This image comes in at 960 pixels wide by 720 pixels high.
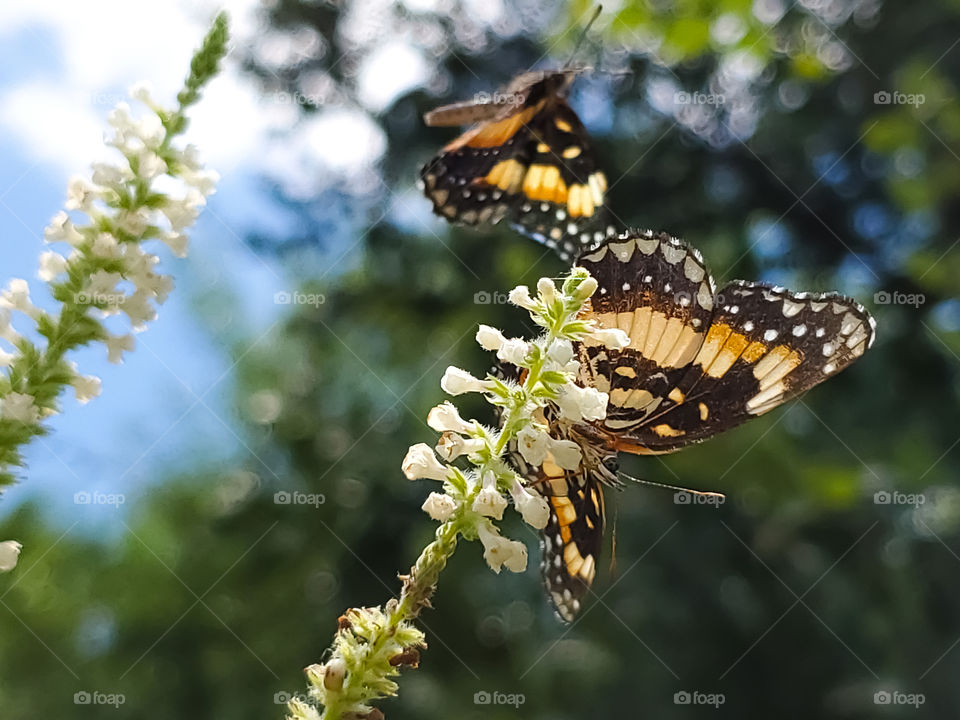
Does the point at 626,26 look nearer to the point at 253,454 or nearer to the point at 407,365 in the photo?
the point at 407,365

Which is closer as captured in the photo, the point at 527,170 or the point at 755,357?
the point at 755,357

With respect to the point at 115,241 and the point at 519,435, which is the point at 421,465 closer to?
the point at 519,435

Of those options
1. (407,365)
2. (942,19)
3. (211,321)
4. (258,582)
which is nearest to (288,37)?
(211,321)

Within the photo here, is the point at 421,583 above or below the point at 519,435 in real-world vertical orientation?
below

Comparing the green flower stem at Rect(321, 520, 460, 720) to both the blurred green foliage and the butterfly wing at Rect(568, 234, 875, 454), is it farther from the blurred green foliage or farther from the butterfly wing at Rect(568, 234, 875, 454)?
the blurred green foliage

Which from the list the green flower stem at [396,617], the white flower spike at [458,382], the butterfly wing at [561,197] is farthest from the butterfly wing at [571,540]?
the butterfly wing at [561,197]

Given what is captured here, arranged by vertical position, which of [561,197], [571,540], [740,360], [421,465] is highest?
[561,197]

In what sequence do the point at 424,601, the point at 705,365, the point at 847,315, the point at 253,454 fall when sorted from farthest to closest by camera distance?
1. the point at 253,454
2. the point at 705,365
3. the point at 847,315
4. the point at 424,601

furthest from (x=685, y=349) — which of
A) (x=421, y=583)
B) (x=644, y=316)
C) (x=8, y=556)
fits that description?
(x=8, y=556)
